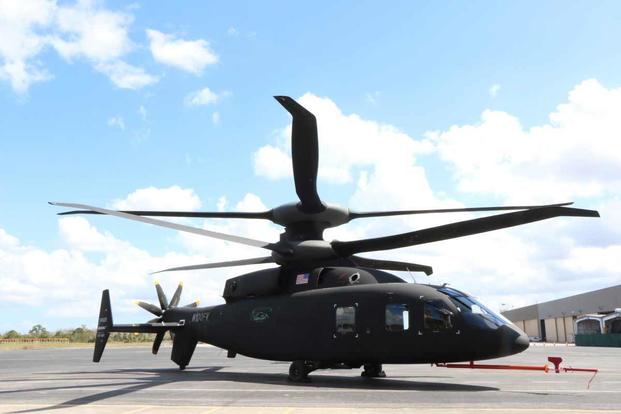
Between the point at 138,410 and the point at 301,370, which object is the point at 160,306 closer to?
the point at 301,370

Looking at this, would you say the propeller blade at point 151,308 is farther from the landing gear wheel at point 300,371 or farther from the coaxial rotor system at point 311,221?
the landing gear wheel at point 300,371

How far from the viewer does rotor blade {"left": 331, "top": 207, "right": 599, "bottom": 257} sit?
1426 cm

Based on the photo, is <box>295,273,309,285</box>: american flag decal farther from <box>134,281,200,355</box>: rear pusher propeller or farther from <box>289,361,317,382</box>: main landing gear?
<box>134,281,200,355</box>: rear pusher propeller

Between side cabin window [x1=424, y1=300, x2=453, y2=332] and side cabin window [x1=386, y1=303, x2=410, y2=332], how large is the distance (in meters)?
0.54

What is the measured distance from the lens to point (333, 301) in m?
17.3

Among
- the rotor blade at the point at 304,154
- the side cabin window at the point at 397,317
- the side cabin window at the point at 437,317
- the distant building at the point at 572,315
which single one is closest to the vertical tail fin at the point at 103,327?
the rotor blade at the point at 304,154

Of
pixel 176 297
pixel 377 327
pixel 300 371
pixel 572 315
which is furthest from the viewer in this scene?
pixel 572 315

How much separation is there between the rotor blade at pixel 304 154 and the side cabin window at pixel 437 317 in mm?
5013

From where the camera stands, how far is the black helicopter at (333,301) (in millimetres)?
15492

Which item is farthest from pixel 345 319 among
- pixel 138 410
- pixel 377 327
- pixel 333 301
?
pixel 138 410

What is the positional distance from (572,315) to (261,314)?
84695mm

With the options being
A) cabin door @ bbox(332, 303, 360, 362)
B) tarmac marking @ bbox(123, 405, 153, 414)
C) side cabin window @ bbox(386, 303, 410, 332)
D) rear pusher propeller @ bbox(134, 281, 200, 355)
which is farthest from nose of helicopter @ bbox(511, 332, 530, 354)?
rear pusher propeller @ bbox(134, 281, 200, 355)

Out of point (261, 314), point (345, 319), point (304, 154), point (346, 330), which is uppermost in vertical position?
point (304, 154)

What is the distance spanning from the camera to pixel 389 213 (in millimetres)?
20438
